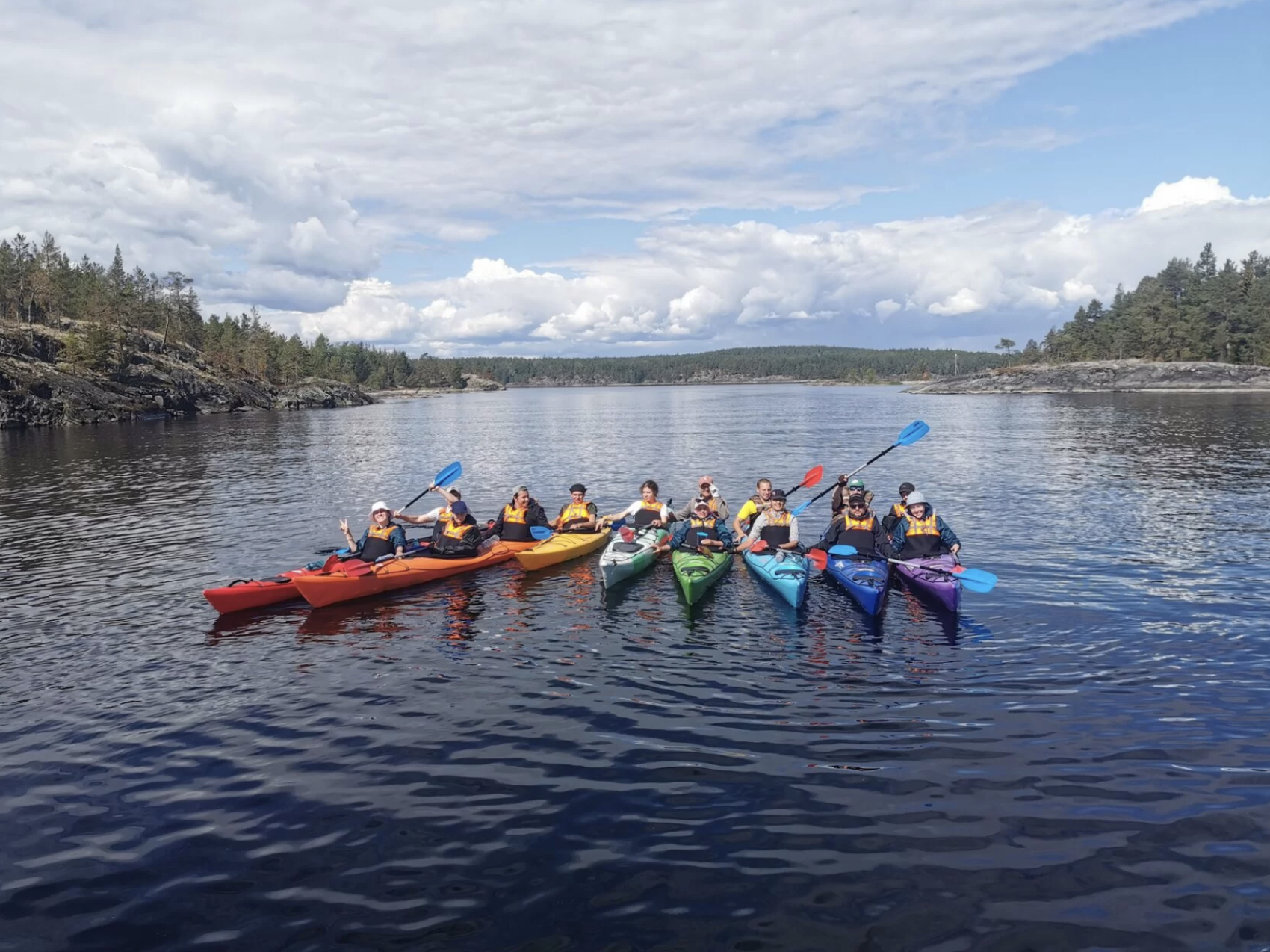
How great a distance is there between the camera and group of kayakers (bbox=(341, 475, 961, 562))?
1767 centimetres

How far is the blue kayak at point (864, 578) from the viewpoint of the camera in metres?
14.9

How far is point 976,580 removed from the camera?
15.4m

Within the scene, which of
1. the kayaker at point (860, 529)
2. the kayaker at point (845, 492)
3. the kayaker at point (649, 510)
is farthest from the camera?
the kayaker at point (649, 510)

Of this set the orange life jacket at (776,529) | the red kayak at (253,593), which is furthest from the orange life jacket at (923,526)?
the red kayak at (253,593)

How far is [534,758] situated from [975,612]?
969 cm

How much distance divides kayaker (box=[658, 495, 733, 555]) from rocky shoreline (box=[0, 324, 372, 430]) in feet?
249

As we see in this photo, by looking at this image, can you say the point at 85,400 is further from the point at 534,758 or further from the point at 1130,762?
the point at 1130,762

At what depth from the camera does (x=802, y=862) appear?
761cm

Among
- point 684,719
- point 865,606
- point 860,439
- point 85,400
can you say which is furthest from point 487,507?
point 85,400

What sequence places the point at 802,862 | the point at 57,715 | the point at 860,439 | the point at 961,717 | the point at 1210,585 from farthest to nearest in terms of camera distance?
the point at 860,439
the point at 1210,585
the point at 57,715
the point at 961,717
the point at 802,862

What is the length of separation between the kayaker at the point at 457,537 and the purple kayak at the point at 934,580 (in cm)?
999

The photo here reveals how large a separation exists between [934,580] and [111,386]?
9531 cm

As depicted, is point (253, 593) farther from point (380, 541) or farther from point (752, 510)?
point (752, 510)

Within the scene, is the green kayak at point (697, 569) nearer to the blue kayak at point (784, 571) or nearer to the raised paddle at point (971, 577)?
the blue kayak at point (784, 571)
